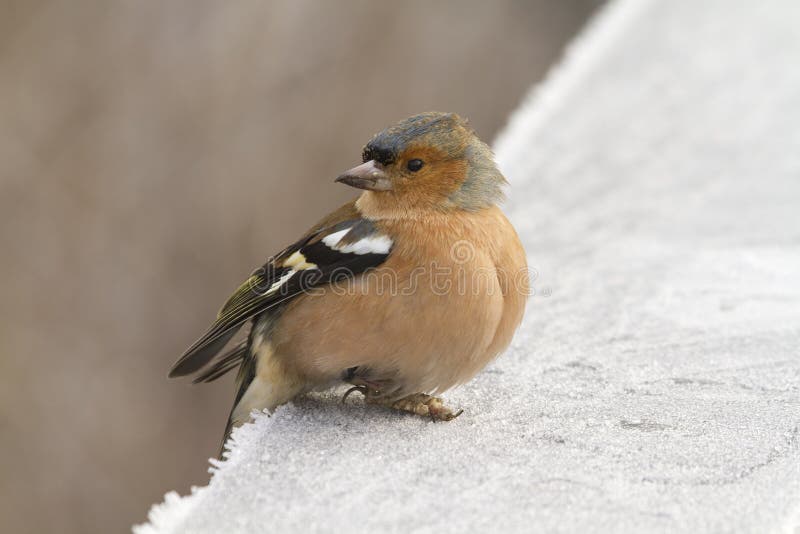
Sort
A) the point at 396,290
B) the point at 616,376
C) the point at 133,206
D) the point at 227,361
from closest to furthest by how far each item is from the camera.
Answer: the point at 396,290 < the point at 616,376 < the point at 227,361 < the point at 133,206

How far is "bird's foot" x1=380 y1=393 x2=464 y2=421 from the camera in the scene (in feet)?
7.91

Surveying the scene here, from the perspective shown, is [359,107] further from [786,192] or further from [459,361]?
[459,361]

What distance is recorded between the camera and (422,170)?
264 centimetres

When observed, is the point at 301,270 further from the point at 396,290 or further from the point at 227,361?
the point at 227,361

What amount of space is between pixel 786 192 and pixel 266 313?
262cm

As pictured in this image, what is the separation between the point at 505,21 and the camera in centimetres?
848

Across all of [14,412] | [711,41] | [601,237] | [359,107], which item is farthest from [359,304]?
[711,41]

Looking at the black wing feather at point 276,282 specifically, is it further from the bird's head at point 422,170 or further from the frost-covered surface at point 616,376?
the frost-covered surface at point 616,376

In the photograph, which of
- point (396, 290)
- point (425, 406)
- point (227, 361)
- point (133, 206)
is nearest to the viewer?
point (396, 290)

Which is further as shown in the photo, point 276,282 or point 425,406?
point 276,282

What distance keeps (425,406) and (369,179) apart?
0.63 meters

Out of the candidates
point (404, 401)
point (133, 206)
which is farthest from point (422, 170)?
point (133, 206)

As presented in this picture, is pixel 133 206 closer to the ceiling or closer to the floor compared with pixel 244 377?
closer to the ceiling

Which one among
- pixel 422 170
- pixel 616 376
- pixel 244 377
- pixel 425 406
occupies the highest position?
pixel 422 170
